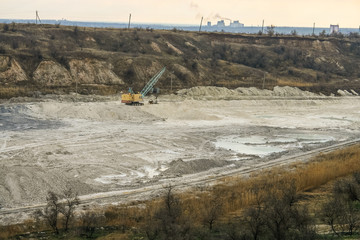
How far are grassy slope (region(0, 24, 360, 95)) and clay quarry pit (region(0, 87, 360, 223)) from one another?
33.0 feet

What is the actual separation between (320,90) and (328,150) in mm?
41491

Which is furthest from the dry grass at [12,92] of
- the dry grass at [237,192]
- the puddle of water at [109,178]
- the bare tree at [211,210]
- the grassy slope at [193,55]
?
the bare tree at [211,210]

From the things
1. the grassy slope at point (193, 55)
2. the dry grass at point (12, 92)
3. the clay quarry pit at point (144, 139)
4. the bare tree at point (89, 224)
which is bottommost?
the clay quarry pit at point (144, 139)

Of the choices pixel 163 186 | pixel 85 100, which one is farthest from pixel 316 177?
pixel 85 100

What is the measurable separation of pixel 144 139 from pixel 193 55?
49.8m

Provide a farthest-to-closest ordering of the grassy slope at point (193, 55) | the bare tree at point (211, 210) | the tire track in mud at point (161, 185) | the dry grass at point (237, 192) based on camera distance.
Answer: the grassy slope at point (193, 55) < the tire track in mud at point (161, 185) < the dry grass at point (237, 192) < the bare tree at point (211, 210)

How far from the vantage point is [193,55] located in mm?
84500

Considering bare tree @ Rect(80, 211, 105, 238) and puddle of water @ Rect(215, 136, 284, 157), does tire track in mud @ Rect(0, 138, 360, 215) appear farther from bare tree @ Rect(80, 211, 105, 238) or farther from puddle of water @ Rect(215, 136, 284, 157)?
bare tree @ Rect(80, 211, 105, 238)

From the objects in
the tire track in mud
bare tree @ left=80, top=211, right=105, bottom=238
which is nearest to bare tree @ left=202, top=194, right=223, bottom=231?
the tire track in mud

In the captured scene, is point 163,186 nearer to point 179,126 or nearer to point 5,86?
point 179,126

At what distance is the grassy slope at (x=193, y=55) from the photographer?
220 ft

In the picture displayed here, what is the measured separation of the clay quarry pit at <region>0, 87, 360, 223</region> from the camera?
82.9 feet

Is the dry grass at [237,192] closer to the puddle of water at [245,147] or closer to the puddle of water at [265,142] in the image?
the puddle of water at [245,147]

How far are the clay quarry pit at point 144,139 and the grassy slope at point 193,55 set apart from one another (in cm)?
1005
